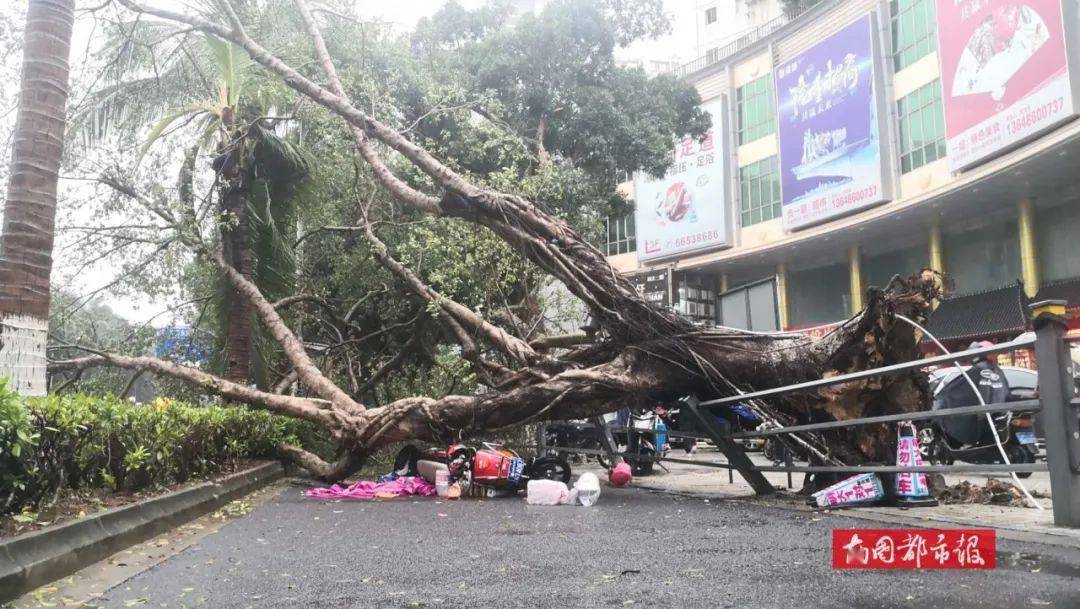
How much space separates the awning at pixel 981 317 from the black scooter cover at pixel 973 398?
1440cm

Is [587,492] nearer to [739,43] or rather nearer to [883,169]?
[883,169]

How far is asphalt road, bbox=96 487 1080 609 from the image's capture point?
3.41 metres

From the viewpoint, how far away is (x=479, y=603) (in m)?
3.44

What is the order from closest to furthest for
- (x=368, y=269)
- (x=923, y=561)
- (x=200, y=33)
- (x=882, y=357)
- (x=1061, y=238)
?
(x=923, y=561) → (x=882, y=357) → (x=200, y=33) → (x=368, y=269) → (x=1061, y=238)

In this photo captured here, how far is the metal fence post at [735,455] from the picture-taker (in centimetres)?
798

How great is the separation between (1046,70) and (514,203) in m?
16.7

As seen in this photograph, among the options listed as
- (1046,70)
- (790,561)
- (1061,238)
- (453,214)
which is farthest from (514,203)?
(1061,238)

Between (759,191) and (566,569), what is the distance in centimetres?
2950

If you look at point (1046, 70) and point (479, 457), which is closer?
point (479, 457)

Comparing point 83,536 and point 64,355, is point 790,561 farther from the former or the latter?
point 64,355

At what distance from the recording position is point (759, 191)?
31672mm

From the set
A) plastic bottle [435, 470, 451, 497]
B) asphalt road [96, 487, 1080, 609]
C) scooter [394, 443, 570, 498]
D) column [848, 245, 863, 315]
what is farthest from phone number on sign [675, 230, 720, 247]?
asphalt road [96, 487, 1080, 609]

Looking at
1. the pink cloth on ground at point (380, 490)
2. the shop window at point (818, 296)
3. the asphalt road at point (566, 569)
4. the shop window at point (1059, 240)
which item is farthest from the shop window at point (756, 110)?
the asphalt road at point (566, 569)

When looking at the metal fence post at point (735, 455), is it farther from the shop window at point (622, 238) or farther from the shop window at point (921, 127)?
the shop window at point (622, 238)
